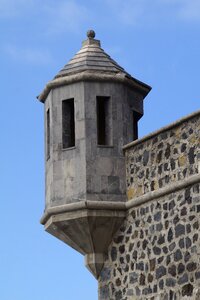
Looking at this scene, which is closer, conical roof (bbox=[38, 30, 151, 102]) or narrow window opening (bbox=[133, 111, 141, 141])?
conical roof (bbox=[38, 30, 151, 102])

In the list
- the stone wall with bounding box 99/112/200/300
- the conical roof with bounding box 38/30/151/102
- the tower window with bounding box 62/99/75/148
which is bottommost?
the stone wall with bounding box 99/112/200/300

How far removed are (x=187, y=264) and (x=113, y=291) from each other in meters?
2.08

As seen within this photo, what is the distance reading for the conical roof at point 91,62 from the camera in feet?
52.6

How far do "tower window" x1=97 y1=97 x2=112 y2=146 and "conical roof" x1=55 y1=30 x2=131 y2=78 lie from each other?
0.54 meters

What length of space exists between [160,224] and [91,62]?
11.1 feet

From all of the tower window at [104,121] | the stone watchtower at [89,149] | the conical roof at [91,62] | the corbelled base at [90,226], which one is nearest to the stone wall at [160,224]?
the corbelled base at [90,226]

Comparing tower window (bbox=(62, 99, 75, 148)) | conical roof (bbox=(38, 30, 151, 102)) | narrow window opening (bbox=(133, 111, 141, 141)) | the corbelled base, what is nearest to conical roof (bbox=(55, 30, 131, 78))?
conical roof (bbox=(38, 30, 151, 102))

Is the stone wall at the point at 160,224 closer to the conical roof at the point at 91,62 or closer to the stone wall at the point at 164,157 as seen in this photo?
the stone wall at the point at 164,157

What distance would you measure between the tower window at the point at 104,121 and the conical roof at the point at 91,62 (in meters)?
0.54

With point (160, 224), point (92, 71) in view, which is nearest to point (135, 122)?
point (92, 71)

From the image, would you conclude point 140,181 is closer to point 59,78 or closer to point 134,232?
point 134,232

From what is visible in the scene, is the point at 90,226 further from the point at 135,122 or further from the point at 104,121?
the point at 135,122

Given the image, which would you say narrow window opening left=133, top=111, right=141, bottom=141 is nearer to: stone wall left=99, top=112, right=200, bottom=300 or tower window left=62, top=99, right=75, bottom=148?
stone wall left=99, top=112, right=200, bottom=300

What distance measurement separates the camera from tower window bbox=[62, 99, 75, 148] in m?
15.9
